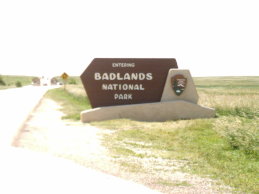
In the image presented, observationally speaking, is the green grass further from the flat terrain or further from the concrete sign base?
the flat terrain

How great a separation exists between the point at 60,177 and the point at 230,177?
2939 mm

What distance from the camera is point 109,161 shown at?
25.9 ft

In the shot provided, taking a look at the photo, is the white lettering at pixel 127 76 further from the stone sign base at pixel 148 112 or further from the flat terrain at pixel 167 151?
the flat terrain at pixel 167 151

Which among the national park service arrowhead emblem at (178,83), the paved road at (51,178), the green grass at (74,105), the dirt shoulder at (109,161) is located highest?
the national park service arrowhead emblem at (178,83)

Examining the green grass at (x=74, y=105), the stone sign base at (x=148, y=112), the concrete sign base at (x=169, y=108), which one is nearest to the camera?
the stone sign base at (x=148, y=112)

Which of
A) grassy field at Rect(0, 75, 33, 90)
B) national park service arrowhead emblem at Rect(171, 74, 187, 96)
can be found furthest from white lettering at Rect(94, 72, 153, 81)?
grassy field at Rect(0, 75, 33, 90)

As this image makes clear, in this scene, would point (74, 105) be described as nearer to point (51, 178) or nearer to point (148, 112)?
point (148, 112)

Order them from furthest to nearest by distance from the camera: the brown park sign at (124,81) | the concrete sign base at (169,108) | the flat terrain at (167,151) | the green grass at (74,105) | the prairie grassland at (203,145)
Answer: the green grass at (74,105), the brown park sign at (124,81), the concrete sign base at (169,108), the prairie grassland at (203,145), the flat terrain at (167,151)

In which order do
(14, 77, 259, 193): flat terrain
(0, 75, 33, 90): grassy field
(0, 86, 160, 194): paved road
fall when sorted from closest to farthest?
(0, 86, 160, 194): paved road, (14, 77, 259, 193): flat terrain, (0, 75, 33, 90): grassy field

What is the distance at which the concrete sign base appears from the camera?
1577 centimetres

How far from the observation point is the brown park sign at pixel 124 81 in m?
16.1

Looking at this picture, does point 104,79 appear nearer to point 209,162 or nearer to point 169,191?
point 209,162

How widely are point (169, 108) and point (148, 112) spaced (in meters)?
0.88

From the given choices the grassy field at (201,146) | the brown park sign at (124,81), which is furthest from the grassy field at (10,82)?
the grassy field at (201,146)
